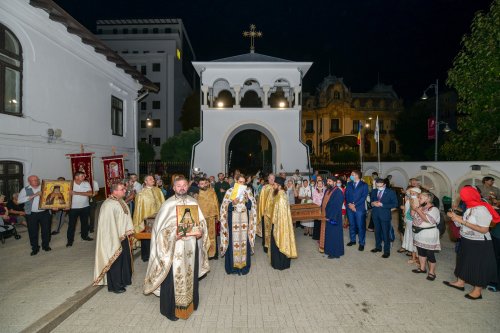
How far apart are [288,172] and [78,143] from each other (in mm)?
11574

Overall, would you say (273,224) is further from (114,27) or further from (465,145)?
(114,27)

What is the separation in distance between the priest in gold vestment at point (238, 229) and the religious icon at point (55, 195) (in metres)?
4.52

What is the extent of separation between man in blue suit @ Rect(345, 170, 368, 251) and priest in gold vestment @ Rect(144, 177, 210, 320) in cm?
534

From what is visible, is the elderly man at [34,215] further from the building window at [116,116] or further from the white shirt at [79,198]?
the building window at [116,116]

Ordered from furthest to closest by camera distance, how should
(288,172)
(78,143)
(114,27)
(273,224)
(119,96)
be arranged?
(114,27)
(288,172)
(119,96)
(78,143)
(273,224)

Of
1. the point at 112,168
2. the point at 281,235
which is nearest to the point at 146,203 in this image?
the point at 281,235

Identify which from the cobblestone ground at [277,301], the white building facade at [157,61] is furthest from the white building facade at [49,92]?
the white building facade at [157,61]

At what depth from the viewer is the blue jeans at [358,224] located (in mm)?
8609

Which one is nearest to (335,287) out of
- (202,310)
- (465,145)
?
(202,310)

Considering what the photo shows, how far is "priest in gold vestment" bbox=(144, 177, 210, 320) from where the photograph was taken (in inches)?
187

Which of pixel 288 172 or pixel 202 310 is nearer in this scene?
pixel 202 310

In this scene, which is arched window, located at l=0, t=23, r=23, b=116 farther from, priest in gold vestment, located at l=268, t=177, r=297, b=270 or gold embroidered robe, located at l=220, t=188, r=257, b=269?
priest in gold vestment, located at l=268, t=177, r=297, b=270

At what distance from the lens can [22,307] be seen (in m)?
5.06

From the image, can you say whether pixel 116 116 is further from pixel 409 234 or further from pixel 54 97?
pixel 409 234
